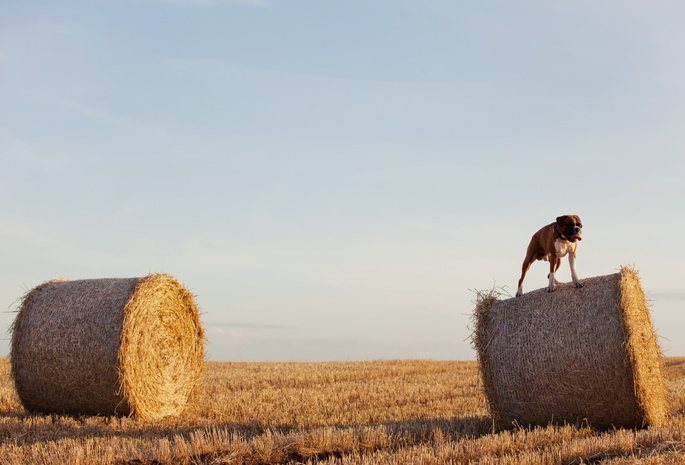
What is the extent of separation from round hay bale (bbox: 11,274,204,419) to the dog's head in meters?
6.05

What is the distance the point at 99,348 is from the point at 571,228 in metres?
6.66

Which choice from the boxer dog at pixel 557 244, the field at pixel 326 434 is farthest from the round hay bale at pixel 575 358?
the field at pixel 326 434

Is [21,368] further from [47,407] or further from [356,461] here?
[356,461]

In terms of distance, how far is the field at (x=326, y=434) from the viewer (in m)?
6.46

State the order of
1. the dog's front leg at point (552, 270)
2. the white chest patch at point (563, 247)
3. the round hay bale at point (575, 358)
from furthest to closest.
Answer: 1. the dog's front leg at point (552, 270)
2. the white chest patch at point (563, 247)
3. the round hay bale at point (575, 358)

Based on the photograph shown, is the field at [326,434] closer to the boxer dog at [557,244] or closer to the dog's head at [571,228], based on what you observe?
the boxer dog at [557,244]

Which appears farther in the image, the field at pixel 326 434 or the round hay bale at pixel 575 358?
the round hay bale at pixel 575 358

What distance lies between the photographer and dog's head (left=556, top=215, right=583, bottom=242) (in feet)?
27.6

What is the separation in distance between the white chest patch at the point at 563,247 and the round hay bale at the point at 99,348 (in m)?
5.95

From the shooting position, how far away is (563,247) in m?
8.60

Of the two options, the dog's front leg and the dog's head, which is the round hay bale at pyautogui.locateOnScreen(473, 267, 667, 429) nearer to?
the dog's front leg

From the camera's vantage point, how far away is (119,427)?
8.92 meters

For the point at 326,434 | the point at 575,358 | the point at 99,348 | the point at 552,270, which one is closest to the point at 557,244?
the point at 552,270

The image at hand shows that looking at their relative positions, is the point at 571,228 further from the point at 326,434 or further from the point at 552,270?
Result: the point at 326,434
